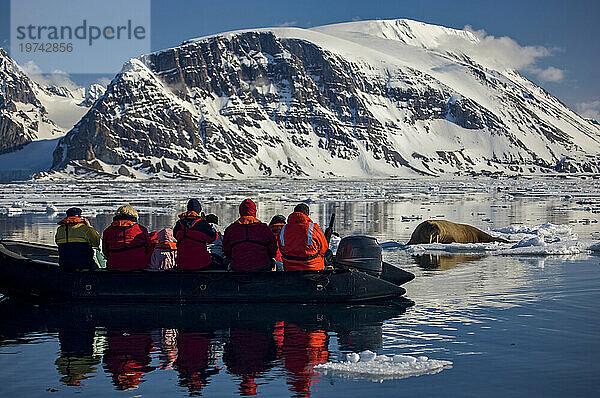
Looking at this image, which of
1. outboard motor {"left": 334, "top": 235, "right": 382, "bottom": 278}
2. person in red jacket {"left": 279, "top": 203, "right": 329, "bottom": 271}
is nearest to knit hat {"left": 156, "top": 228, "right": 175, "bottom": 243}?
person in red jacket {"left": 279, "top": 203, "right": 329, "bottom": 271}

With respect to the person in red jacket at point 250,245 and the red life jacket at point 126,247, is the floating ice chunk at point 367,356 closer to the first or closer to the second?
the person in red jacket at point 250,245

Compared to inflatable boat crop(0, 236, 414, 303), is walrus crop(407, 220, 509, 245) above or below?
above

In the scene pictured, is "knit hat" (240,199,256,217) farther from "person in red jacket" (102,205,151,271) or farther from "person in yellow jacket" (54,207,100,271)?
"person in yellow jacket" (54,207,100,271)

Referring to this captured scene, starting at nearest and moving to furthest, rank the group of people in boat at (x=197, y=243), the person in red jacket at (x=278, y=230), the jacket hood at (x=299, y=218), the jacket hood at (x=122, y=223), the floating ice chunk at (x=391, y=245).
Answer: the jacket hood at (x=299, y=218) < the group of people in boat at (x=197, y=243) < the jacket hood at (x=122, y=223) < the person in red jacket at (x=278, y=230) < the floating ice chunk at (x=391, y=245)

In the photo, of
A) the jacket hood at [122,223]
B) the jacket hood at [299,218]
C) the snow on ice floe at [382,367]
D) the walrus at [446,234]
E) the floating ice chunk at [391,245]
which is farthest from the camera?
the walrus at [446,234]

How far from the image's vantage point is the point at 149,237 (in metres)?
13.9

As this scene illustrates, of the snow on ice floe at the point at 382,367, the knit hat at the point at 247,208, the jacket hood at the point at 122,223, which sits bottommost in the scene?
the snow on ice floe at the point at 382,367

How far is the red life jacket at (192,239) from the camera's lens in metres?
13.2

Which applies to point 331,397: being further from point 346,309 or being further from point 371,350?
point 346,309

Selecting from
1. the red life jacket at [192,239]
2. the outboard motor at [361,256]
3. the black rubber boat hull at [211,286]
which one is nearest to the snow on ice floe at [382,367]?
the black rubber boat hull at [211,286]

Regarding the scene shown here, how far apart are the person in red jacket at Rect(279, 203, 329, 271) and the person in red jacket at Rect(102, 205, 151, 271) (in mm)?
2709

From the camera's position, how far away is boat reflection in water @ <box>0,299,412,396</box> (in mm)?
8922

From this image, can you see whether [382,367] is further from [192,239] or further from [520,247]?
[520,247]

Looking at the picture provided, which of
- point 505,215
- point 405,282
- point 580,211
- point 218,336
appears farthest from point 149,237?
point 580,211
